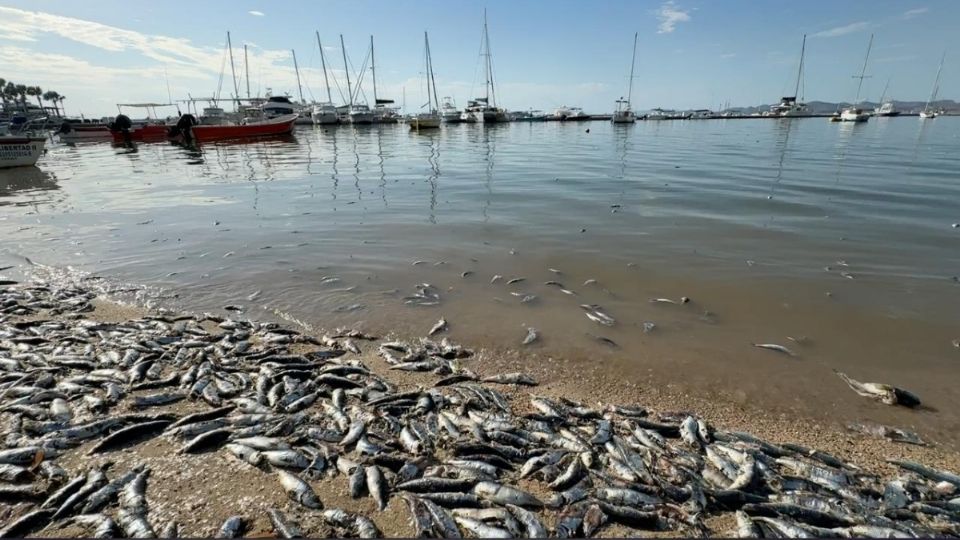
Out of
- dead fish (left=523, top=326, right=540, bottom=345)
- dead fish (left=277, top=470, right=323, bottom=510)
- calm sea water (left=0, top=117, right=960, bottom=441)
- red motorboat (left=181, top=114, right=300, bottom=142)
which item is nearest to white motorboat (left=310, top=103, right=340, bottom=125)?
red motorboat (left=181, top=114, right=300, bottom=142)

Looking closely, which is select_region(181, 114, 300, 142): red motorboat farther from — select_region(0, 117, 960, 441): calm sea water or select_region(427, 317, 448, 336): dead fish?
select_region(427, 317, 448, 336): dead fish

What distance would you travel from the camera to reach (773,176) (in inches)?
992

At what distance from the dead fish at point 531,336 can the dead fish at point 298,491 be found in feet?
15.7

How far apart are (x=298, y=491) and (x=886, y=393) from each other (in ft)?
27.7

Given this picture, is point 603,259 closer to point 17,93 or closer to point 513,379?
point 513,379

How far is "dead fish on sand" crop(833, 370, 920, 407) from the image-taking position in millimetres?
6605

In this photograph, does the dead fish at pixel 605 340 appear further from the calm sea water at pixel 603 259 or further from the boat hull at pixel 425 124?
the boat hull at pixel 425 124

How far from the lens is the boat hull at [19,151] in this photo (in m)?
30.2

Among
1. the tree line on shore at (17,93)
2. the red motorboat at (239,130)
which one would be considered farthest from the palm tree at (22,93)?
the red motorboat at (239,130)

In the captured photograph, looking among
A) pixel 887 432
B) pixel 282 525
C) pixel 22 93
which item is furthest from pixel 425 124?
pixel 22 93

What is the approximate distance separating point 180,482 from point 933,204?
85.6 feet

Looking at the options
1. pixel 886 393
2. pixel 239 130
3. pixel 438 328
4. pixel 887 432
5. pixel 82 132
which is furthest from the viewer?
pixel 82 132

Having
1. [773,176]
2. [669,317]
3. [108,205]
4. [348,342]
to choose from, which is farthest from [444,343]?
[773,176]

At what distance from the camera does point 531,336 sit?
8609mm
